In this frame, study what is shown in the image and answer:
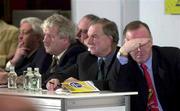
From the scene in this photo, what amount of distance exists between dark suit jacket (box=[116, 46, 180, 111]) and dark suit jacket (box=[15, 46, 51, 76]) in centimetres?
118

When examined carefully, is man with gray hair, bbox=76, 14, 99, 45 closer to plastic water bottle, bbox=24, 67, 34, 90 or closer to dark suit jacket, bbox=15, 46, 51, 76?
dark suit jacket, bbox=15, 46, 51, 76

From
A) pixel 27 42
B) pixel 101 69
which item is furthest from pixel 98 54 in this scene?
pixel 27 42

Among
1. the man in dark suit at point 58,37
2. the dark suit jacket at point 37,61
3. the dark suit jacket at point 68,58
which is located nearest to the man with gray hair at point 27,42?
the dark suit jacket at point 37,61

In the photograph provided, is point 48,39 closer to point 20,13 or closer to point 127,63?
point 127,63

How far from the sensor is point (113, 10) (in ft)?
17.5

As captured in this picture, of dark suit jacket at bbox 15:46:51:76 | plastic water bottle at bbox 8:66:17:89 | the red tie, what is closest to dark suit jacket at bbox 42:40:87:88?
plastic water bottle at bbox 8:66:17:89

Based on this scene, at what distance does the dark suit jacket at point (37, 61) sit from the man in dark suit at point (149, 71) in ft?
3.68

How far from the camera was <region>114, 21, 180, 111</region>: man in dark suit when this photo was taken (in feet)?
10.3

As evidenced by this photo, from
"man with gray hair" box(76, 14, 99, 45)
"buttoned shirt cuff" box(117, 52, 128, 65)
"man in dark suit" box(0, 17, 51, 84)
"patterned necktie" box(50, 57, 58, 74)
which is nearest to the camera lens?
"buttoned shirt cuff" box(117, 52, 128, 65)

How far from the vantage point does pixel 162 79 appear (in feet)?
10.5

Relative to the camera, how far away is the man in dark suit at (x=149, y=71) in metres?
3.15

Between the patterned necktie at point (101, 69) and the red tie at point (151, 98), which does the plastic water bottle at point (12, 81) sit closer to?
the patterned necktie at point (101, 69)

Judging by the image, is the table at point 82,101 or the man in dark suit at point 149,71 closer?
the table at point 82,101

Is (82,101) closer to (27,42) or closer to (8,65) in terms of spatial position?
(27,42)
